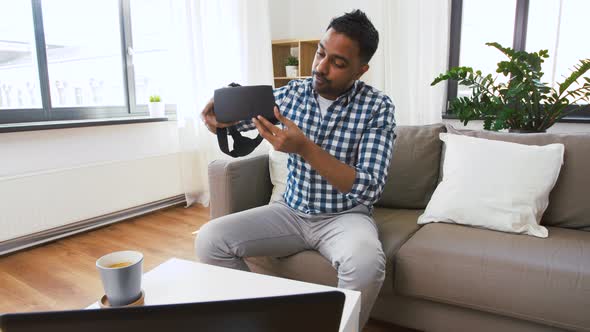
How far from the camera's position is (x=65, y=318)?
0.97 ft

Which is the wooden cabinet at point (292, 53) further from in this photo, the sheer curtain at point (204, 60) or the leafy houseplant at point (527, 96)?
the leafy houseplant at point (527, 96)

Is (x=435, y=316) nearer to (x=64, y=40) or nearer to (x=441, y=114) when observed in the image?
(x=441, y=114)

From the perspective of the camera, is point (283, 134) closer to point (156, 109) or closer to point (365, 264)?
point (365, 264)

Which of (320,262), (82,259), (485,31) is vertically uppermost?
(485,31)

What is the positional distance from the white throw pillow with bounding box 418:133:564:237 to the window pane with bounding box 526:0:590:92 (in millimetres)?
1922

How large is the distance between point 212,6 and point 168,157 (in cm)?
117

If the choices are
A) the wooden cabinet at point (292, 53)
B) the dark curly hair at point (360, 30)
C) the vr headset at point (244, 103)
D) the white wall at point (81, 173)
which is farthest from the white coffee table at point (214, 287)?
the wooden cabinet at point (292, 53)

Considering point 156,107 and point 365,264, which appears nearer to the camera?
point 365,264

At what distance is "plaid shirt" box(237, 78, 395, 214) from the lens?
127 centimetres

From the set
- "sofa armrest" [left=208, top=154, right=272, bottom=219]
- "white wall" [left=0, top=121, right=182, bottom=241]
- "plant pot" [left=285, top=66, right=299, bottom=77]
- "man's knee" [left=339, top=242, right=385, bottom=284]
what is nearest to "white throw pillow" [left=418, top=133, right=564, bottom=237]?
"man's knee" [left=339, top=242, right=385, bottom=284]

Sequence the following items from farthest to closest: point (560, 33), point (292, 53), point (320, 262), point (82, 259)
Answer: point (292, 53), point (560, 33), point (82, 259), point (320, 262)

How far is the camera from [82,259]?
2.08 m

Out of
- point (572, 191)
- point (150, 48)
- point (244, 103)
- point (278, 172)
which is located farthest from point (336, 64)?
point (150, 48)

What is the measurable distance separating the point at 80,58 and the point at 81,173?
83 cm
